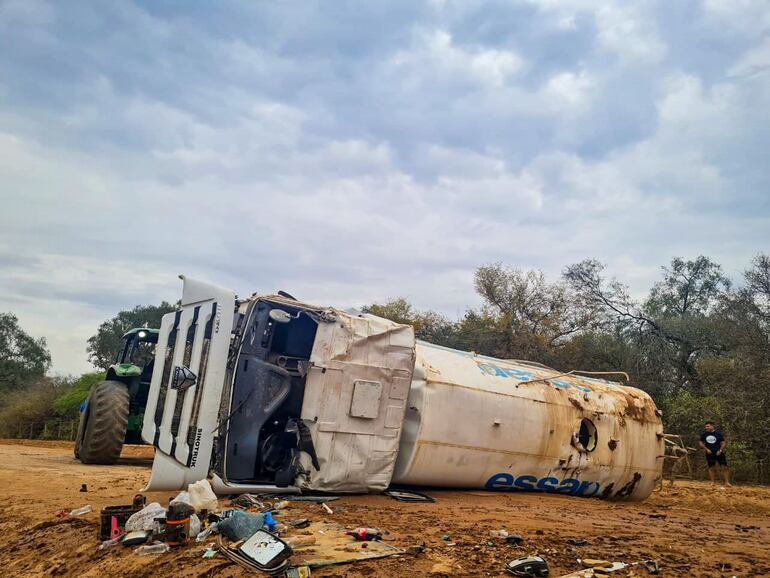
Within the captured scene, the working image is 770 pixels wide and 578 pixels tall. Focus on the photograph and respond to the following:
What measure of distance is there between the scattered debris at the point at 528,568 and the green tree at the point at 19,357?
148ft

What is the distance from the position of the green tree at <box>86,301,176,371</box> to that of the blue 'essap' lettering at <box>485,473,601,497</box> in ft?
124

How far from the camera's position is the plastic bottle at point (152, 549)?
429cm

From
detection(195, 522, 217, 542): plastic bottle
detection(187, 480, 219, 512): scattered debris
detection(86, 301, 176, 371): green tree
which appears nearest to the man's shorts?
detection(187, 480, 219, 512): scattered debris

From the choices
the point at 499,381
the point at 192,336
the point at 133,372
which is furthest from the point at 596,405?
the point at 133,372

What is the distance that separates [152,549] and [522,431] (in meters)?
4.72

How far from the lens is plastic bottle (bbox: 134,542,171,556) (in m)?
4.29

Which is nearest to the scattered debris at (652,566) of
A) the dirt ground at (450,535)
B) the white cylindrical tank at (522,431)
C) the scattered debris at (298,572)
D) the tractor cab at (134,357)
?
the dirt ground at (450,535)

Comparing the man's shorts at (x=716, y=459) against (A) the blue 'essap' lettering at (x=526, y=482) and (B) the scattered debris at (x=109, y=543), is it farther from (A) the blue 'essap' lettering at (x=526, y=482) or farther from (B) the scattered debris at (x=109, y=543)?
(B) the scattered debris at (x=109, y=543)

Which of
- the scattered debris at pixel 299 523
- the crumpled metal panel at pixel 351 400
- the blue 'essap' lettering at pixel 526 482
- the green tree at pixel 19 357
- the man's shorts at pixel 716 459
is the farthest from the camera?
the green tree at pixel 19 357

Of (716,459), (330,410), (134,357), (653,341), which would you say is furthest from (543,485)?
(653,341)

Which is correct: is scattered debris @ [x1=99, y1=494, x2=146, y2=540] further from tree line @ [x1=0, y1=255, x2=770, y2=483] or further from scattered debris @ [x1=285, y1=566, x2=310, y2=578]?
tree line @ [x1=0, y1=255, x2=770, y2=483]

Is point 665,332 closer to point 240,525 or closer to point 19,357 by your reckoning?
point 240,525

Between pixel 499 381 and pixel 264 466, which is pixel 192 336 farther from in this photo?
pixel 499 381

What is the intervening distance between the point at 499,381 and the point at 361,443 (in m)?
2.17
